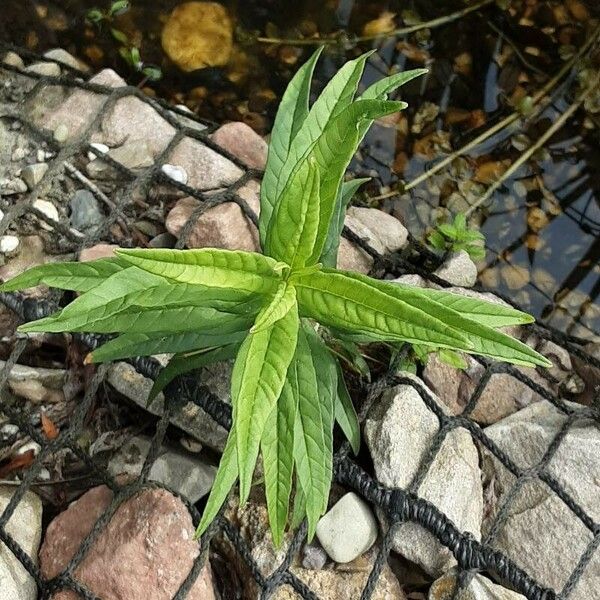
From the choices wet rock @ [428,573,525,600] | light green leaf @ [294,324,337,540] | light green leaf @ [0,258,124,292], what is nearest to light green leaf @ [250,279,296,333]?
light green leaf @ [294,324,337,540]

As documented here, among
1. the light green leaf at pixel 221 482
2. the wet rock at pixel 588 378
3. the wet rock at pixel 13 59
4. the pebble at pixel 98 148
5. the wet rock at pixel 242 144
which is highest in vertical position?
the light green leaf at pixel 221 482

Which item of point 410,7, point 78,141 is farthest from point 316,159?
point 410,7

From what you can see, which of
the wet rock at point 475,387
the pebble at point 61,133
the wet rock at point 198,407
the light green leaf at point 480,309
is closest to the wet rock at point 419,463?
the wet rock at point 475,387

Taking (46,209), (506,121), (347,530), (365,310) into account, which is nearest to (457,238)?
(506,121)

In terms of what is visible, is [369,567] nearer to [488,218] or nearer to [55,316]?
[55,316]

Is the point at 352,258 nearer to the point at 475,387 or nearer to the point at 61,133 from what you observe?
the point at 475,387

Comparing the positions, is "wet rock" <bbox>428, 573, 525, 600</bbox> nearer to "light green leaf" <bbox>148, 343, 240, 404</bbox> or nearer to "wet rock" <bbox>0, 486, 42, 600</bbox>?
"light green leaf" <bbox>148, 343, 240, 404</bbox>

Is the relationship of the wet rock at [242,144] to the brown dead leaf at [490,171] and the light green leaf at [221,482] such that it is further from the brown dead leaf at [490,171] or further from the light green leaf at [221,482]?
the light green leaf at [221,482]
